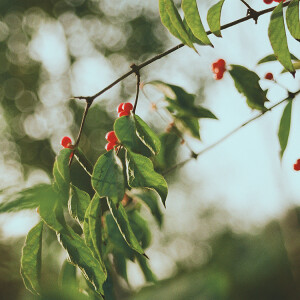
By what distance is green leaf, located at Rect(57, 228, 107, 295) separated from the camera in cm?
72

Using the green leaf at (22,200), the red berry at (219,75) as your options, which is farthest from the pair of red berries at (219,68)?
the green leaf at (22,200)

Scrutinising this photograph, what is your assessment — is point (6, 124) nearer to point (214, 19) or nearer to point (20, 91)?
Answer: point (20, 91)

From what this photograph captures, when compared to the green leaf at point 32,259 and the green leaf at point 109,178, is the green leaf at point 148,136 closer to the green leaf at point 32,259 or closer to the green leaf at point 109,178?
the green leaf at point 109,178

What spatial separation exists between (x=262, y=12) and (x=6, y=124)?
30.4 ft

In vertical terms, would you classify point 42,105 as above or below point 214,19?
above

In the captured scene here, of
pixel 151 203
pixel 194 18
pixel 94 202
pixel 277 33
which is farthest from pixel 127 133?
pixel 151 203

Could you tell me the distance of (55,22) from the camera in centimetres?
965

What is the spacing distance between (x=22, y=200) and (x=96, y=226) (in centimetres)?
16

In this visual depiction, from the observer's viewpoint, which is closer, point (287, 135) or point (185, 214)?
point (287, 135)

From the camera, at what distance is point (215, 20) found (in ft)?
2.55

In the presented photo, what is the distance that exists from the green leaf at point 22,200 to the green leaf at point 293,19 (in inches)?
23.9

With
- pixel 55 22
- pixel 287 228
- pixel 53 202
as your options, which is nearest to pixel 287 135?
pixel 53 202

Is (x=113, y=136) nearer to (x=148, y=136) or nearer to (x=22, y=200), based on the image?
(x=148, y=136)

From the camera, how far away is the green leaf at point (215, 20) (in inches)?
30.3
